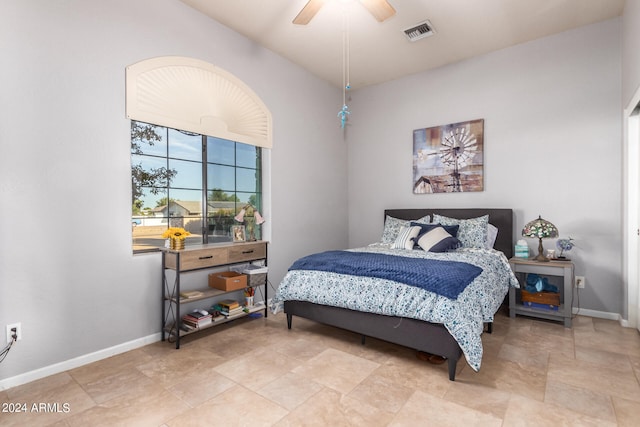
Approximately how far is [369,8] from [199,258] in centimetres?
242

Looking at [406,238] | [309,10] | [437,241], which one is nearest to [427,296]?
[437,241]

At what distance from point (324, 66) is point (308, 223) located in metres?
2.06

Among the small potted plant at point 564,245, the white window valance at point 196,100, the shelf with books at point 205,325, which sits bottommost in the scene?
the shelf with books at point 205,325

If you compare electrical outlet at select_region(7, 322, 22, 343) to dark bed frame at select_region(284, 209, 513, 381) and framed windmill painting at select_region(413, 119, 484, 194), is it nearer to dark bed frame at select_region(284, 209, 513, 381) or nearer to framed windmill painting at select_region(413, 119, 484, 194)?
dark bed frame at select_region(284, 209, 513, 381)

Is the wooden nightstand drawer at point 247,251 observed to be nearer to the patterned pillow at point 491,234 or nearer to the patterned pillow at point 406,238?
the patterned pillow at point 406,238

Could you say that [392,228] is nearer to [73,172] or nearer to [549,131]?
[549,131]

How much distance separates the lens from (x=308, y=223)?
14.6 ft

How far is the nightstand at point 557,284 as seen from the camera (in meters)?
3.13

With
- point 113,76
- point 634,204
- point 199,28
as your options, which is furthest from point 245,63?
point 634,204

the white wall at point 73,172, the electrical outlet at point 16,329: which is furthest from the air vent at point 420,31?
the electrical outlet at point 16,329

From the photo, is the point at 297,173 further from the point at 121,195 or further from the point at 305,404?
the point at 305,404

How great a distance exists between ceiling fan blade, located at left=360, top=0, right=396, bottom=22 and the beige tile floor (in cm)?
264

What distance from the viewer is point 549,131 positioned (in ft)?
11.9

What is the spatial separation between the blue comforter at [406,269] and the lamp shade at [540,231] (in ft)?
3.76
